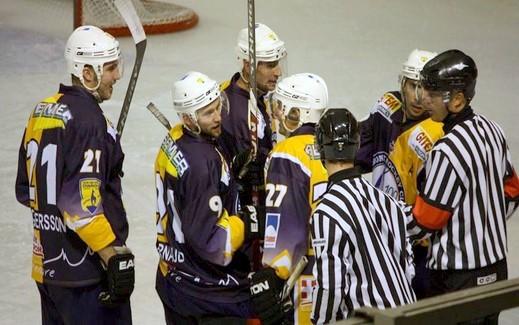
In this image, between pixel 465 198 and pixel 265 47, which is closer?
pixel 465 198

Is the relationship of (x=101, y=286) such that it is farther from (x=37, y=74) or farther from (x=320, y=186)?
(x=37, y=74)

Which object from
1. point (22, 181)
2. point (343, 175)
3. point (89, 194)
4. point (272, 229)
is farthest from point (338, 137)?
point (22, 181)

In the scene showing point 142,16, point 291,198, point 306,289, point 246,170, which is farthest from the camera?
point 142,16

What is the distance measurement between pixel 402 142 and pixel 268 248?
0.77 meters

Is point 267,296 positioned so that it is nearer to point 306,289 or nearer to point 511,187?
point 306,289

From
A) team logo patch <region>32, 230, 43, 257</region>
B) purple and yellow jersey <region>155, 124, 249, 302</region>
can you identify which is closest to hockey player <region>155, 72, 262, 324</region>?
purple and yellow jersey <region>155, 124, 249, 302</region>

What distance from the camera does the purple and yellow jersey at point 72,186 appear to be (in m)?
3.35

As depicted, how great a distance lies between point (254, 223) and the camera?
3414mm

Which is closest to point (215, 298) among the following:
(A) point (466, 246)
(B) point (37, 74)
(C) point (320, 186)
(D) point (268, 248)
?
(D) point (268, 248)

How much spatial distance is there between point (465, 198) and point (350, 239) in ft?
2.04

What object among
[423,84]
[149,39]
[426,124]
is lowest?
[149,39]

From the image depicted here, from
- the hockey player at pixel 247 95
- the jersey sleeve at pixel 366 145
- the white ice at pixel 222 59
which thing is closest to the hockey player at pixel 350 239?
the hockey player at pixel 247 95

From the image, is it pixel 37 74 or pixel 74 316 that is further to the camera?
pixel 37 74

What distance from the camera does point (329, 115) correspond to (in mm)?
2973
